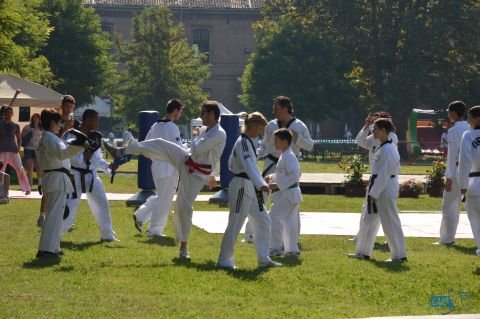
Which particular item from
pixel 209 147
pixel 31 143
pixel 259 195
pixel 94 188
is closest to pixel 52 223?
pixel 209 147

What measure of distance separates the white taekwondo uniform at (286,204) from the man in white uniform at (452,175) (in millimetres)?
2395

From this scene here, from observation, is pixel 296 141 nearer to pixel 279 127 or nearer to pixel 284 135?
pixel 279 127

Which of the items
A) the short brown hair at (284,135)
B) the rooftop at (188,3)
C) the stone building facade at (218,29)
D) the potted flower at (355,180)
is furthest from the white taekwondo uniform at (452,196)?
the stone building facade at (218,29)

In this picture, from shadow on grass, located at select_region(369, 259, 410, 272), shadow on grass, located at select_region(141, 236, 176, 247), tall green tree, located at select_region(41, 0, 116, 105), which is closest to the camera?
shadow on grass, located at select_region(369, 259, 410, 272)

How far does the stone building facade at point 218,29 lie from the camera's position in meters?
101

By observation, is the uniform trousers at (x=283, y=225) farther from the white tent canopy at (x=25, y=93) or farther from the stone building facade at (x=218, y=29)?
the stone building facade at (x=218, y=29)

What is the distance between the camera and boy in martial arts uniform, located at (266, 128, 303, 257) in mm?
15320

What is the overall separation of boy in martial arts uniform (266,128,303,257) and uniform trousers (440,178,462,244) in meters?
3.00

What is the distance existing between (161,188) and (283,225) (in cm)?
325

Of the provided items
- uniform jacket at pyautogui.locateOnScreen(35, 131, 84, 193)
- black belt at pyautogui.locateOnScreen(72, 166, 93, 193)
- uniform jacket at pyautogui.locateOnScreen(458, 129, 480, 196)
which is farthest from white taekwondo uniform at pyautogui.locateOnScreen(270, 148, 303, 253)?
black belt at pyautogui.locateOnScreen(72, 166, 93, 193)

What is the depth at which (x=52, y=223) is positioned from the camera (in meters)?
14.4

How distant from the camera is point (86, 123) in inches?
632

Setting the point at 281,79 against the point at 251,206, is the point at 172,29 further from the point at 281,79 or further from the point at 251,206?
the point at 251,206

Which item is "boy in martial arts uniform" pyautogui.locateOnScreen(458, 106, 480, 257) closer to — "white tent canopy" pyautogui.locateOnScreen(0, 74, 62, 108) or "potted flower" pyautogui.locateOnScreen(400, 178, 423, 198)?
"potted flower" pyautogui.locateOnScreen(400, 178, 423, 198)
